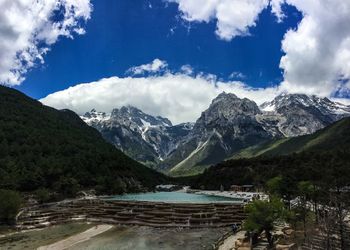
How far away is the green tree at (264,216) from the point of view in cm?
6906

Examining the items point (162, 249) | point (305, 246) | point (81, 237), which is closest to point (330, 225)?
point (305, 246)

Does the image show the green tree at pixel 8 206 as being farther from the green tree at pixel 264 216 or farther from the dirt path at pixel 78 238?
the green tree at pixel 264 216

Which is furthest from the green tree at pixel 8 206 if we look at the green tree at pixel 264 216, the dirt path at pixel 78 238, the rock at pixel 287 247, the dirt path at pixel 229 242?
the rock at pixel 287 247

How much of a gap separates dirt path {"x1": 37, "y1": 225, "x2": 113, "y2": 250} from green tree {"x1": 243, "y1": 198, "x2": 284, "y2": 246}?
3765 centimetres

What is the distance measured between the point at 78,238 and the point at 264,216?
145 ft

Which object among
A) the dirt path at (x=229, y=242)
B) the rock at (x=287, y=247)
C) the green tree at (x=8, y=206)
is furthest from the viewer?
the green tree at (x=8, y=206)

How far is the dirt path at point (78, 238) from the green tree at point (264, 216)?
37650 mm

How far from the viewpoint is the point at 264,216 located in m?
Result: 69.1

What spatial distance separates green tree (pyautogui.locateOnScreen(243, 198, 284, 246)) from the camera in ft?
227

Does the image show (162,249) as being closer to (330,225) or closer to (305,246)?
(305,246)

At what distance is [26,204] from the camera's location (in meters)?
165

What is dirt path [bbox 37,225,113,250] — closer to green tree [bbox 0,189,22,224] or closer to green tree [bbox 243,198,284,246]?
green tree [bbox 0,189,22,224]

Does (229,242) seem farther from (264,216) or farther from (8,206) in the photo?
(8,206)

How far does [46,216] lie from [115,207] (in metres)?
26.7
